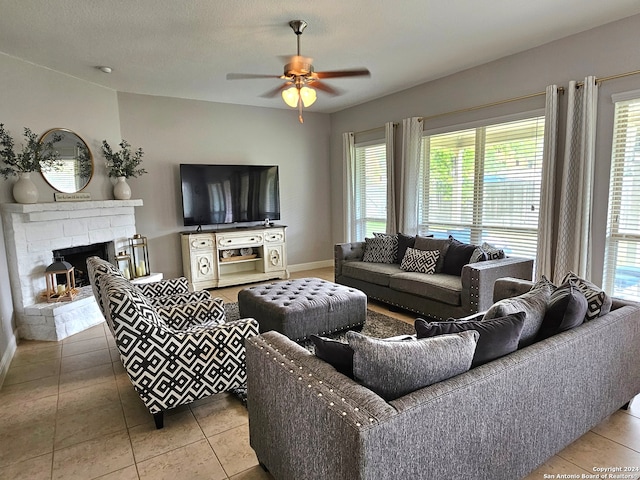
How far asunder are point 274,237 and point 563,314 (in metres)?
4.59

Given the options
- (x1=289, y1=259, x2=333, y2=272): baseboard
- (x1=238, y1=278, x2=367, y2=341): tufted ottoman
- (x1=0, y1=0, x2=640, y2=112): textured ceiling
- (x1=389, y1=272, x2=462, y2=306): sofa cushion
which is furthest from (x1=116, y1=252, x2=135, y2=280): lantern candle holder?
(x1=389, y1=272, x2=462, y2=306): sofa cushion

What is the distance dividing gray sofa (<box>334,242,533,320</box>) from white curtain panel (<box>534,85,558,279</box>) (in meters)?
0.17

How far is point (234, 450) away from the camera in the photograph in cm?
212

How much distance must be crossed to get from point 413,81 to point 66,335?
5.04 m


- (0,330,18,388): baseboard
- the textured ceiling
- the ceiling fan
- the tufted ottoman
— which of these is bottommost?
(0,330,18,388): baseboard

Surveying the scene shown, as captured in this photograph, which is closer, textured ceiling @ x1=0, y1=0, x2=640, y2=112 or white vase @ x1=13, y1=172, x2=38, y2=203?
textured ceiling @ x1=0, y1=0, x2=640, y2=112

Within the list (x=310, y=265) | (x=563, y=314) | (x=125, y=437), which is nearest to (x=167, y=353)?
(x=125, y=437)

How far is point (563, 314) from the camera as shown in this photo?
1889 millimetres

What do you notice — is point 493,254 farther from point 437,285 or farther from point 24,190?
point 24,190

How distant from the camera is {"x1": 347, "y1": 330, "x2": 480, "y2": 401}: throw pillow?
1350 mm

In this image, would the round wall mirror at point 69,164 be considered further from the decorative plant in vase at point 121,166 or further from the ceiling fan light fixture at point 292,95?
the ceiling fan light fixture at point 292,95

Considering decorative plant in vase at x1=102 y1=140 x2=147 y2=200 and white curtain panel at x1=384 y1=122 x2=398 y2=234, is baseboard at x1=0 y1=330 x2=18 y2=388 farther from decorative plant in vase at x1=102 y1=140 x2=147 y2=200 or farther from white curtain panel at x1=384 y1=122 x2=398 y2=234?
white curtain panel at x1=384 y1=122 x2=398 y2=234

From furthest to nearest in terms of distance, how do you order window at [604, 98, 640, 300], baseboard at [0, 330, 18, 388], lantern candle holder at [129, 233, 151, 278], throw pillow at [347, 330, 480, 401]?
lantern candle holder at [129, 233, 151, 278] → window at [604, 98, 640, 300] → baseboard at [0, 330, 18, 388] → throw pillow at [347, 330, 480, 401]

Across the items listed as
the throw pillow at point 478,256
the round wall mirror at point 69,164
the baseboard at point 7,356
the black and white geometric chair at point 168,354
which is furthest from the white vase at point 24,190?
the throw pillow at point 478,256
